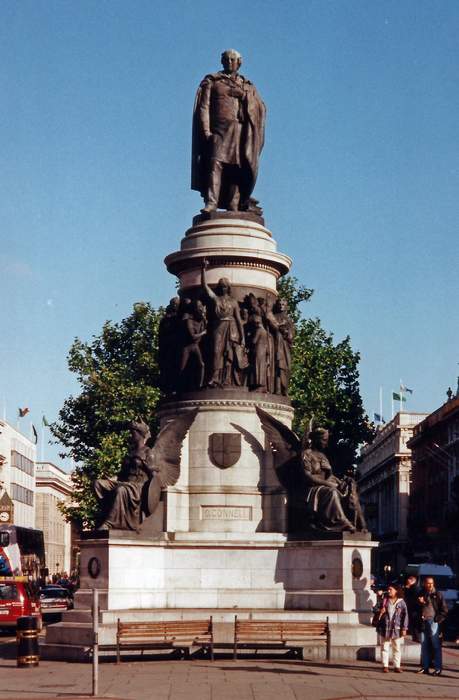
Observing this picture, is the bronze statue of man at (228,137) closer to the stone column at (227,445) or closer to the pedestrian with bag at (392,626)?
the stone column at (227,445)

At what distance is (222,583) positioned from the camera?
28938 mm

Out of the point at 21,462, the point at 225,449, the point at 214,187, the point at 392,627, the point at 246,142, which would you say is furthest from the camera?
the point at 21,462

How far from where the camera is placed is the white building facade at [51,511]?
556ft

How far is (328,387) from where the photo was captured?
202ft

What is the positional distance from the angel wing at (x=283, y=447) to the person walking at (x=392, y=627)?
445cm

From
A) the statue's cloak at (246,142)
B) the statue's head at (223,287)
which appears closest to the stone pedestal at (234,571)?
the statue's head at (223,287)

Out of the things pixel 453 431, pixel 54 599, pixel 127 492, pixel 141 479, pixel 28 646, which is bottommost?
pixel 54 599

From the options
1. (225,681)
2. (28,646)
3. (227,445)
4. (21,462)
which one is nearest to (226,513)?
(227,445)

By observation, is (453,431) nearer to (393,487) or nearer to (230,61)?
(393,487)

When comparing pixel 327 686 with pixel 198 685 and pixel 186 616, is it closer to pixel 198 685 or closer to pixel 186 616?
pixel 198 685

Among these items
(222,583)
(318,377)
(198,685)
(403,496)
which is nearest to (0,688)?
(198,685)

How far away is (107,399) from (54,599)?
9971 mm

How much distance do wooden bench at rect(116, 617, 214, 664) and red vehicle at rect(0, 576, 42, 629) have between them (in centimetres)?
1833

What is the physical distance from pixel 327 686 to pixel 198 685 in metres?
2.10
